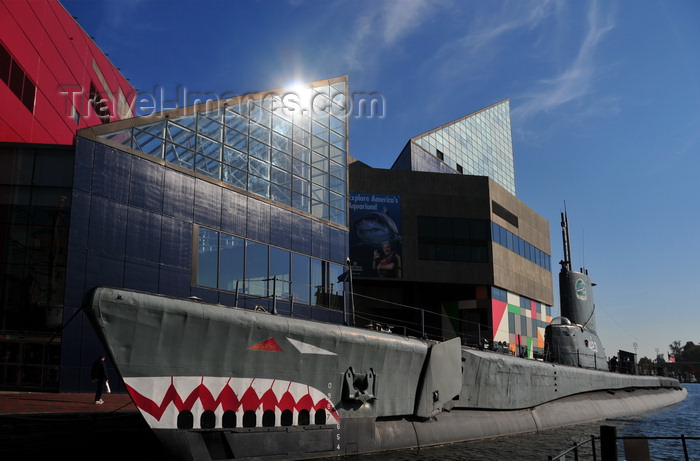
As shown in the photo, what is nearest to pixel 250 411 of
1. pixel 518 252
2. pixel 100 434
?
pixel 100 434

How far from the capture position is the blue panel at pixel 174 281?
22609 mm

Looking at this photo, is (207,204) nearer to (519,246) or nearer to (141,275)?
(141,275)

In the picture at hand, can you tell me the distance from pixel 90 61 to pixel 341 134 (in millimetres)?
16410

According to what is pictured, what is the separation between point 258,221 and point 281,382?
15678 millimetres

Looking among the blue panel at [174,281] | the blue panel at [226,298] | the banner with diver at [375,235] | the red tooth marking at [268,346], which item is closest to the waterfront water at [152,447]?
the red tooth marking at [268,346]

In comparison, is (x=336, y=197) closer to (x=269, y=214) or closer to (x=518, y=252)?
(x=269, y=214)

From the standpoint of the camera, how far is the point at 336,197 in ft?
109

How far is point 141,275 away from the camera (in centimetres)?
2192

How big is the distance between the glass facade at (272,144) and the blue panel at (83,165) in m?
0.91


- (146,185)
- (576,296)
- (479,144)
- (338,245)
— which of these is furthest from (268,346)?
(479,144)

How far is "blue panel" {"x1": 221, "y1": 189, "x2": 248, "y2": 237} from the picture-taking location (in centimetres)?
2553

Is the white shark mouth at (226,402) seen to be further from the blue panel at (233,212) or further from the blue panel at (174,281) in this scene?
the blue panel at (233,212)

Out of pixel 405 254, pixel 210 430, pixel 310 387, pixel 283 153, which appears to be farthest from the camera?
pixel 405 254

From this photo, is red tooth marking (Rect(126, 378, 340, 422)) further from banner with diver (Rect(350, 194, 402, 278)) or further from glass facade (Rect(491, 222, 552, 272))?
glass facade (Rect(491, 222, 552, 272))
